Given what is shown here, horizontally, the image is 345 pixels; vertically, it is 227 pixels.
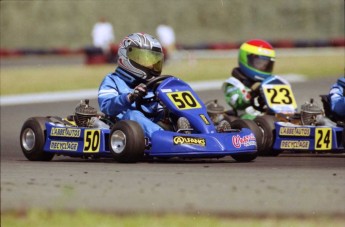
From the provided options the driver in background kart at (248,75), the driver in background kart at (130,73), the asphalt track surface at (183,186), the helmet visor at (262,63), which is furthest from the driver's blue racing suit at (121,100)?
the helmet visor at (262,63)

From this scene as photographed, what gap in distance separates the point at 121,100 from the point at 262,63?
2822 millimetres

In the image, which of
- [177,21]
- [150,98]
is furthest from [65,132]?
[177,21]

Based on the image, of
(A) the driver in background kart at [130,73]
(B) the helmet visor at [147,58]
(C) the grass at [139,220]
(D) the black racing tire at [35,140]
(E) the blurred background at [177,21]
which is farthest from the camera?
(E) the blurred background at [177,21]

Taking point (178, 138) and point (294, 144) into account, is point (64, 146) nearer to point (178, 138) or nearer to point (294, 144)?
point (178, 138)

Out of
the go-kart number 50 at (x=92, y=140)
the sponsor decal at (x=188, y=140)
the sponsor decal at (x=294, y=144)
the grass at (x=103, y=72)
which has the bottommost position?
the grass at (x=103, y=72)

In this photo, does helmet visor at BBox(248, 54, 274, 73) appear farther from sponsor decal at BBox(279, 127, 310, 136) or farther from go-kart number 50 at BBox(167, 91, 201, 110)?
go-kart number 50 at BBox(167, 91, 201, 110)

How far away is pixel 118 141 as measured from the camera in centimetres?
871

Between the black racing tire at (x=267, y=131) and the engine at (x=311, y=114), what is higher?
Answer: the engine at (x=311, y=114)

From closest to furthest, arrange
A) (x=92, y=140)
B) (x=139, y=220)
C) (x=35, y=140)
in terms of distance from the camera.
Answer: (x=139, y=220), (x=92, y=140), (x=35, y=140)

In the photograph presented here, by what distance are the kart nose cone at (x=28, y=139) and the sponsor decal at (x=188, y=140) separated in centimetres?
162

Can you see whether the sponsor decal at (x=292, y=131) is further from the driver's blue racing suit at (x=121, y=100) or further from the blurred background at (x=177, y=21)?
the blurred background at (x=177, y=21)

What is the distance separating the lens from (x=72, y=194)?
6.30m

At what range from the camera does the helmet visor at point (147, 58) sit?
30.5 ft

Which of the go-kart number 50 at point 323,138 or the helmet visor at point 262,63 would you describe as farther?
the helmet visor at point 262,63
